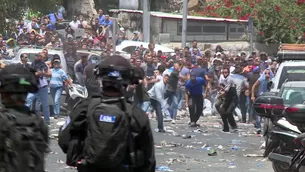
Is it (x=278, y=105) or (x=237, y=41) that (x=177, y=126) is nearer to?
(x=278, y=105)

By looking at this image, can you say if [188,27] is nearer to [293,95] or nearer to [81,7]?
[81,7]

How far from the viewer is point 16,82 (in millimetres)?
5836

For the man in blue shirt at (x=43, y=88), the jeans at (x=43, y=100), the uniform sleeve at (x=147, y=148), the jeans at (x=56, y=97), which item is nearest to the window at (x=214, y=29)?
the jeans at (x=56, y=97)

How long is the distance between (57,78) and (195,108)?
11.1 ft

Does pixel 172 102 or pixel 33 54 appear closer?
pixel 172 102

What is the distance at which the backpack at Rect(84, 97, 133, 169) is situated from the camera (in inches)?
233

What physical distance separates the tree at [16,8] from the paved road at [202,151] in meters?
2.57

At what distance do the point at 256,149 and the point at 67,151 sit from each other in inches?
388

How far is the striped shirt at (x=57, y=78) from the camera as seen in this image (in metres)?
20.1

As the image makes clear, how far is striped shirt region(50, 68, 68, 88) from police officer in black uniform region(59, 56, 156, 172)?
1402 centimetres

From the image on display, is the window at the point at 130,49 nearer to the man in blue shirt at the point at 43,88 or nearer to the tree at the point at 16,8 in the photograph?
the man in blue shirt at the point at 43,88

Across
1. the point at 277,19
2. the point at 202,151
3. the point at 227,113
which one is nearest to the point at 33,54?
the point at 227,113

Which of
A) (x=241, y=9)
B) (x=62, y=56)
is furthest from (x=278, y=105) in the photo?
(x=241, y=9)

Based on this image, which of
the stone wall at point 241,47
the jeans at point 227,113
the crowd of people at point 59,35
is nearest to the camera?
the jeans at point 227,113
